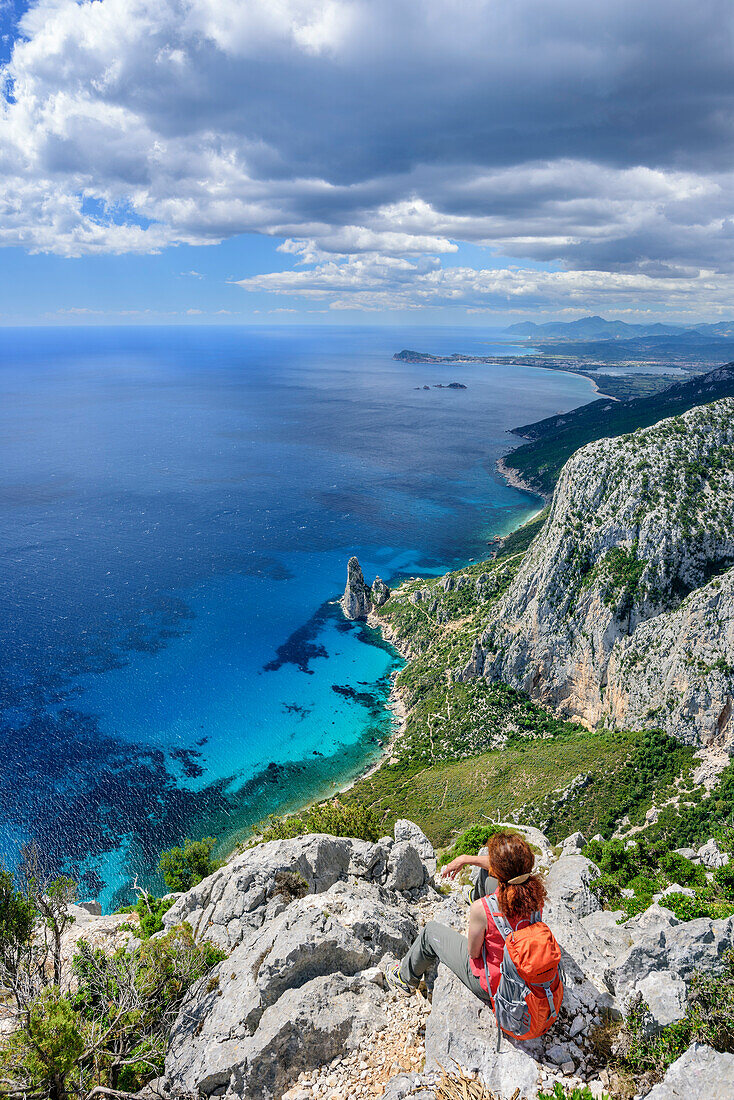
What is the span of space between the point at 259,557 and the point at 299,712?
163 ft

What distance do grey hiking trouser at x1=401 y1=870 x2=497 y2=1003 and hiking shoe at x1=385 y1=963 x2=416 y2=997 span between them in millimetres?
407

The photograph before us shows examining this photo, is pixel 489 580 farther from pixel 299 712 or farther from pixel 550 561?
pixel 299 712

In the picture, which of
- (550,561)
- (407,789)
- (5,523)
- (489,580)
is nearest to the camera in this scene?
(407,789)

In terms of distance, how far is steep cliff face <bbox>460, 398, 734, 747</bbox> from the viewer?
42.4 meters

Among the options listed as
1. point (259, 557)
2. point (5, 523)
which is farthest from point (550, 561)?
point (5, 523)

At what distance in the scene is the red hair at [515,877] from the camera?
27.1 ft

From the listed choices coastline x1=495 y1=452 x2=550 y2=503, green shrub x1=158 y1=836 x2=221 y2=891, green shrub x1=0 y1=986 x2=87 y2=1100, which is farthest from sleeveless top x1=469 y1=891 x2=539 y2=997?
coastline x1=495 y1=452 x2=550 y2=503

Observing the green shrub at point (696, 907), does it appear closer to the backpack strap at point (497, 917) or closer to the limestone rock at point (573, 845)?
the backpack strap at point (497, 917)

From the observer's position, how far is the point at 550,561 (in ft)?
191

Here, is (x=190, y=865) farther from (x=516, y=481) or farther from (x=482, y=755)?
(x=516, y=481)

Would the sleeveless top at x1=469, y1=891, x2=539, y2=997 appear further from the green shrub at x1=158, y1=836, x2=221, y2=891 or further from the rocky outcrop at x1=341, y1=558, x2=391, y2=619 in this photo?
the rocky outcrop at x1=341, y1=558, x2=391, y2=619

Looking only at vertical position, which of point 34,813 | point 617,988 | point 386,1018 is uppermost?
point 617,988

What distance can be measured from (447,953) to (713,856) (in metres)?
23.3

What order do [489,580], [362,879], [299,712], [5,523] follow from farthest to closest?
[5,523]
[489,580]
[299,712]
[362,879]
